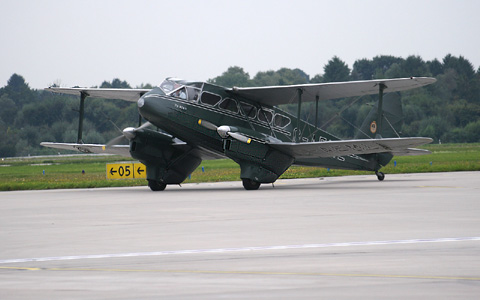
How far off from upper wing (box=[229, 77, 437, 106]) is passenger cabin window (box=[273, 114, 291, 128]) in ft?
1.94

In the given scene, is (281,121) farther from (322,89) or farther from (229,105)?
(229,105)

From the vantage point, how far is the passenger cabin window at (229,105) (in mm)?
25500

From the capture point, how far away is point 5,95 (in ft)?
405

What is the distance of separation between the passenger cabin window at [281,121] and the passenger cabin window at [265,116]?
297mm

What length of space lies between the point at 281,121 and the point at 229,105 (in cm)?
307

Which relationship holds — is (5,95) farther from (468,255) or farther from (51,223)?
(468,255)

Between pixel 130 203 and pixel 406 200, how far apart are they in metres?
7.59

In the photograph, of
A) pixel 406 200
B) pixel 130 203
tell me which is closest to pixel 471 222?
pixel 406 200

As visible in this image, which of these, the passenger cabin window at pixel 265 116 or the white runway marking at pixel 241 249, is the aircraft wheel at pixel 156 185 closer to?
the passenger cabin window at pixel 265 116

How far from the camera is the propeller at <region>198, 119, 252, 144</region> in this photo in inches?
958

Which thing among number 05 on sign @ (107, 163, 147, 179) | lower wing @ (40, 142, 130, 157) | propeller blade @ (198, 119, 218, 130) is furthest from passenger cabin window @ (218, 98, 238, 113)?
number 05 on sign @ (107, 163, 147, 179)

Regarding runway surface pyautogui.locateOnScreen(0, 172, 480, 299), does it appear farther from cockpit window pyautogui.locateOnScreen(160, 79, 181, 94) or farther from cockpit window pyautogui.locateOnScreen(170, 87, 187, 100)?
cockpit window pyautogui.locateOnScreen(160, 79, 181, 94)

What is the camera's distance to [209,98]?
25.2 meters

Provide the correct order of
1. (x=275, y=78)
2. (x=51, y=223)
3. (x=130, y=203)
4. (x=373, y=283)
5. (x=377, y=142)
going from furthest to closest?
(x=275, y=78)
(x=377, y=142)
(x=130, y=203)
(x=51, y=223)
(x=373, y=283)
